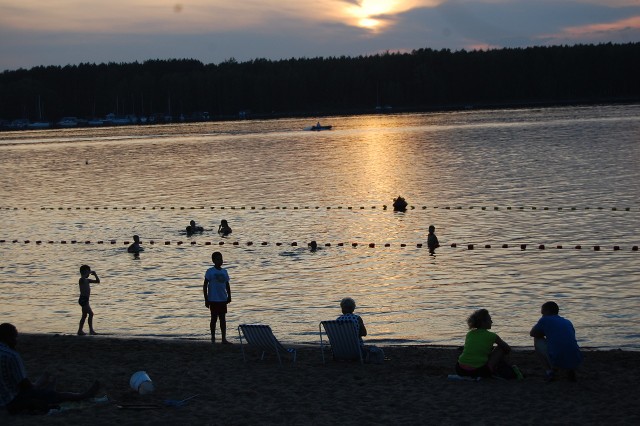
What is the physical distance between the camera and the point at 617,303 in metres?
22.1

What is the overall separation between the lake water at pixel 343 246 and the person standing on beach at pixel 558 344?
470 centimetres

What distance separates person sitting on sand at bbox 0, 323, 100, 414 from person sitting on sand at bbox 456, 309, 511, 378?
19.2 feet

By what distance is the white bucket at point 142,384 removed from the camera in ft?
44.6

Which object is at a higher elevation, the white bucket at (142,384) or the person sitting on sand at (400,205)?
the person sitting on sand at (400,205)

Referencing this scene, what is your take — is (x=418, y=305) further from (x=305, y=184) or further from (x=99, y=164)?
(x=99, y=164)

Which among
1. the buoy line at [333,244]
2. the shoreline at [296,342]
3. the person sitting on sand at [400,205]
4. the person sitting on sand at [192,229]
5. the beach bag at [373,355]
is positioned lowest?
the shoreline at [296,342]

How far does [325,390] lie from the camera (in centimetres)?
1362

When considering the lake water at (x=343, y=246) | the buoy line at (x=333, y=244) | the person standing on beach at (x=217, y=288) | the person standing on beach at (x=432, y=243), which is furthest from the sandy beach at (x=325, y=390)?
the buoy line at (x=333, y=244)

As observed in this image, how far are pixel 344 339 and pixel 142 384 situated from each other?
11.2 feet

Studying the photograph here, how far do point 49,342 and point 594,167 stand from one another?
191 ft

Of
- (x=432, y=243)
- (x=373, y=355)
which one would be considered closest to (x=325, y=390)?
(x=373, y=355)

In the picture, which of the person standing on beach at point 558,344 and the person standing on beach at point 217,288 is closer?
the person standing on beach at point 558,344

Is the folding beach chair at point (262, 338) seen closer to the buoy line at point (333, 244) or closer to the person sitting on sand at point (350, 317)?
the person sitting on sand at point (350, 317)

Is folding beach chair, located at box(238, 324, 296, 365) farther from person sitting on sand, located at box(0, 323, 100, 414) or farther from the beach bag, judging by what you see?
person sitting on sand, located at box(0, 323, 100, 414)
